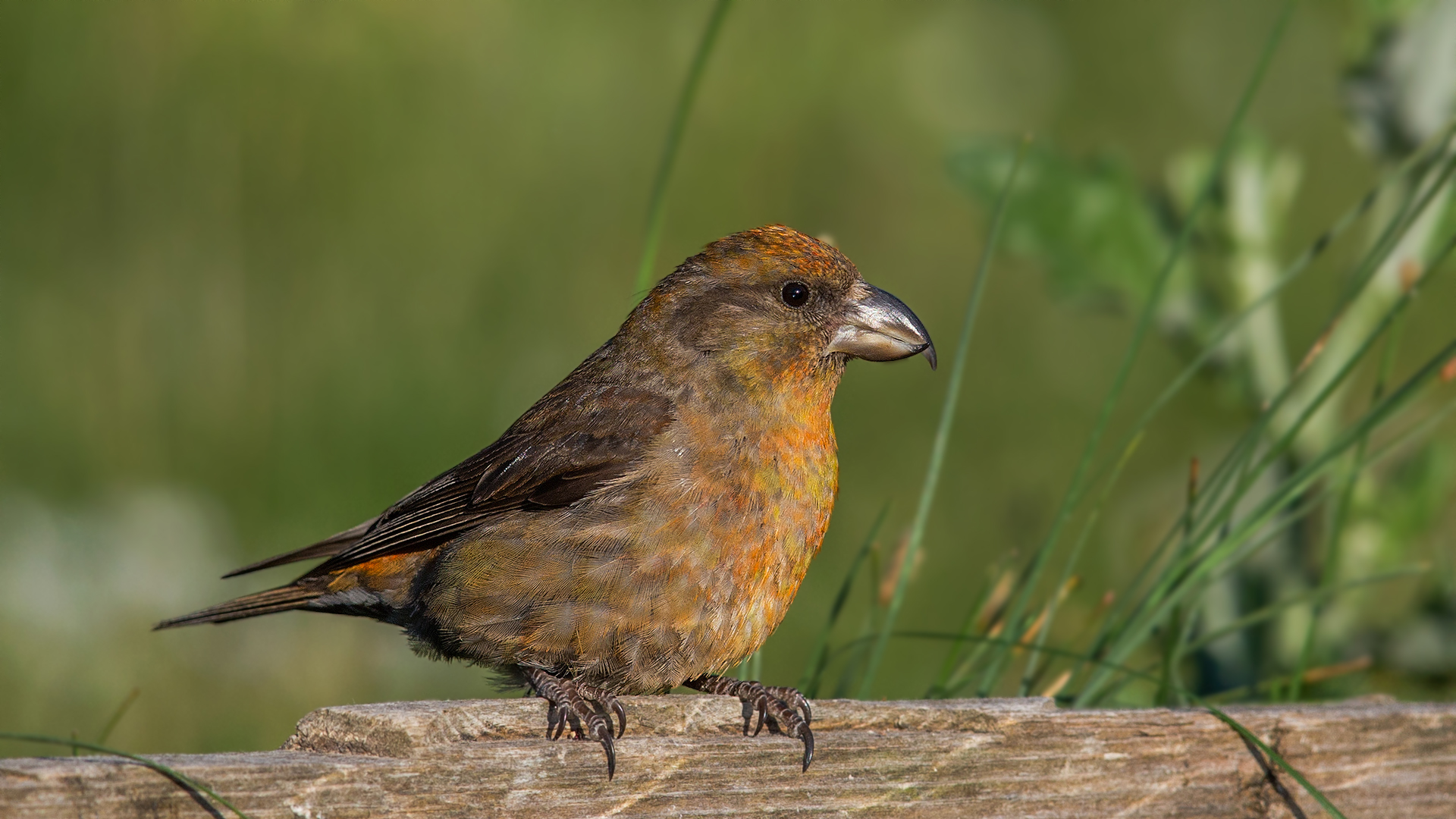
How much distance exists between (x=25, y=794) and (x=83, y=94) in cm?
467

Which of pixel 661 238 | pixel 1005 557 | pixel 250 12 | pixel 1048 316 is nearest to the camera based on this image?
pixel 1005 557

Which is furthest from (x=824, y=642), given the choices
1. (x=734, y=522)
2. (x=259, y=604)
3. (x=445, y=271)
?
(x=445, y=271)

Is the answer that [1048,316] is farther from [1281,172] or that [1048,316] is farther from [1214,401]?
[1281,172]

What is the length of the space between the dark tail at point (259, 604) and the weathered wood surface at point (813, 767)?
1.36 meters

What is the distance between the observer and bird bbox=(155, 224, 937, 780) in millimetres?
3078

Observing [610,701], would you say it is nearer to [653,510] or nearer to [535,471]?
[653,510]

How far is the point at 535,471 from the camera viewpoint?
3580 mm

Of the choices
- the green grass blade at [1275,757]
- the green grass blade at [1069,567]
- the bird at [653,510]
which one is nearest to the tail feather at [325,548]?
the bird at [653,510]

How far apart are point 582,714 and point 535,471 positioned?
4.07 ft

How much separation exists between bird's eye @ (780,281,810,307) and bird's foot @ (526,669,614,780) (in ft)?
4.30

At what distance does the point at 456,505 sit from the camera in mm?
3621

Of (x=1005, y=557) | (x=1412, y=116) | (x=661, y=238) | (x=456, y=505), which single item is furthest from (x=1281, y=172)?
(x=661, y=238)

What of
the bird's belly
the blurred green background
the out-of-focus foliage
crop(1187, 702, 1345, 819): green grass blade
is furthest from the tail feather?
crop(1187, 702, 1345, 819): green grass blade

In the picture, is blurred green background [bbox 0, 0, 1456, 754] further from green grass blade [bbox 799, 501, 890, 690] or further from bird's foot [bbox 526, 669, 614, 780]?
bird's foot [bbox 526, 669, 614, 780]
